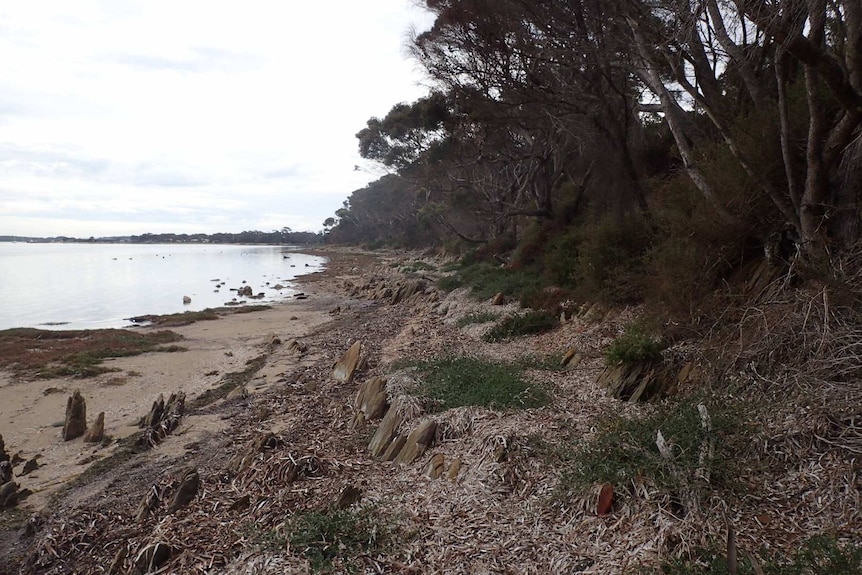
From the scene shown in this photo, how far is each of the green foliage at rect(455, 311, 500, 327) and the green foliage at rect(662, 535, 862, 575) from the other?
9.06 metres

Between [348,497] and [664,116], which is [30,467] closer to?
[348,497]

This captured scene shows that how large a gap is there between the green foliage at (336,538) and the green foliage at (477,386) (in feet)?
7.70

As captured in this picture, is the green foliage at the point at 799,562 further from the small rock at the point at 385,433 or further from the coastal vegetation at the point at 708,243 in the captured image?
the small rock at the point at 385,433

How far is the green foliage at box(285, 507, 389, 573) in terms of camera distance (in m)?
3.83

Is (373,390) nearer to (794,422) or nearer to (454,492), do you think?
(454,492)

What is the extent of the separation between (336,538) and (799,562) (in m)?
3.24

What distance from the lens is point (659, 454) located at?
403cm

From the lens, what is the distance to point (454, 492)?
4730 mm

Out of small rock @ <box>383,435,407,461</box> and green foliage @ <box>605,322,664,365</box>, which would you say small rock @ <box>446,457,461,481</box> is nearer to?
small rock @ <box>383,435,407,461</box>

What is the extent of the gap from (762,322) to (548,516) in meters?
3.04

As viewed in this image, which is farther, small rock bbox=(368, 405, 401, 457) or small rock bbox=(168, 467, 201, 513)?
small rock bbox=(368, 405, 401, 457)

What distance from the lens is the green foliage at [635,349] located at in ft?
19.8

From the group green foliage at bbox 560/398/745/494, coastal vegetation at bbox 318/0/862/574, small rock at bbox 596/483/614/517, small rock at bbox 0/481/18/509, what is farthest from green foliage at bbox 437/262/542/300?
small rock at bbox 0/481/18/509

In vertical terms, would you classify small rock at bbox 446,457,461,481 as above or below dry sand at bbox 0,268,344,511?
above
